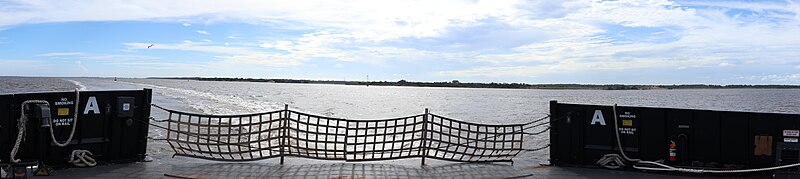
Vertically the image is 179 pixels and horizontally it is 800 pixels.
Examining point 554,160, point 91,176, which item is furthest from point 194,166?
point 554,160

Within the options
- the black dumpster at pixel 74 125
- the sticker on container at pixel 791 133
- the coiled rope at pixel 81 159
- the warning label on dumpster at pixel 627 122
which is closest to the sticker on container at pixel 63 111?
the black dumpster at pixel 74 125

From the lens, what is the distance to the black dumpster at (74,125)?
9141 millimetres

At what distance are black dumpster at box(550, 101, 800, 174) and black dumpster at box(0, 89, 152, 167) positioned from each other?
6729 millimetres

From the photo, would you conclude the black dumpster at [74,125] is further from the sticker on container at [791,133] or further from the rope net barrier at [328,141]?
the sticker on container at [791,133]

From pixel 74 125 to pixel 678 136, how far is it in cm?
898

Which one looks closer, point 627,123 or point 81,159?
point 81,159

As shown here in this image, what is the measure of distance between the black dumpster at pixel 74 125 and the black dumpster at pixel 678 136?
22.1 feet

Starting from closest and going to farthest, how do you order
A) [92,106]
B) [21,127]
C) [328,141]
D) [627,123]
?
[21,127]
[92,106]
[627,123]
[328,141]

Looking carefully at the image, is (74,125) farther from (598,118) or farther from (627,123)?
(627,123)

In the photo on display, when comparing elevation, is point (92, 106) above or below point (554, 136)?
above

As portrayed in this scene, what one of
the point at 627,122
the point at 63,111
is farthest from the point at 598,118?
the point at 63,111

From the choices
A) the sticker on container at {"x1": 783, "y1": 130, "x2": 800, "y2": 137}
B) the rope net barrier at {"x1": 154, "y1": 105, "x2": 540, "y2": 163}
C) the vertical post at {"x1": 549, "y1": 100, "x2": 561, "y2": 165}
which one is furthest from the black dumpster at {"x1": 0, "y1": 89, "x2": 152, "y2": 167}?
the sticker on container at {"x1": 783, "y1": 130, "x2": 800, "y2": 137}

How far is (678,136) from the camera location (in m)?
10.0

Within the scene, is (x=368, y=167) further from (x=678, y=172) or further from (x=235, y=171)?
(x=678, y=172)
